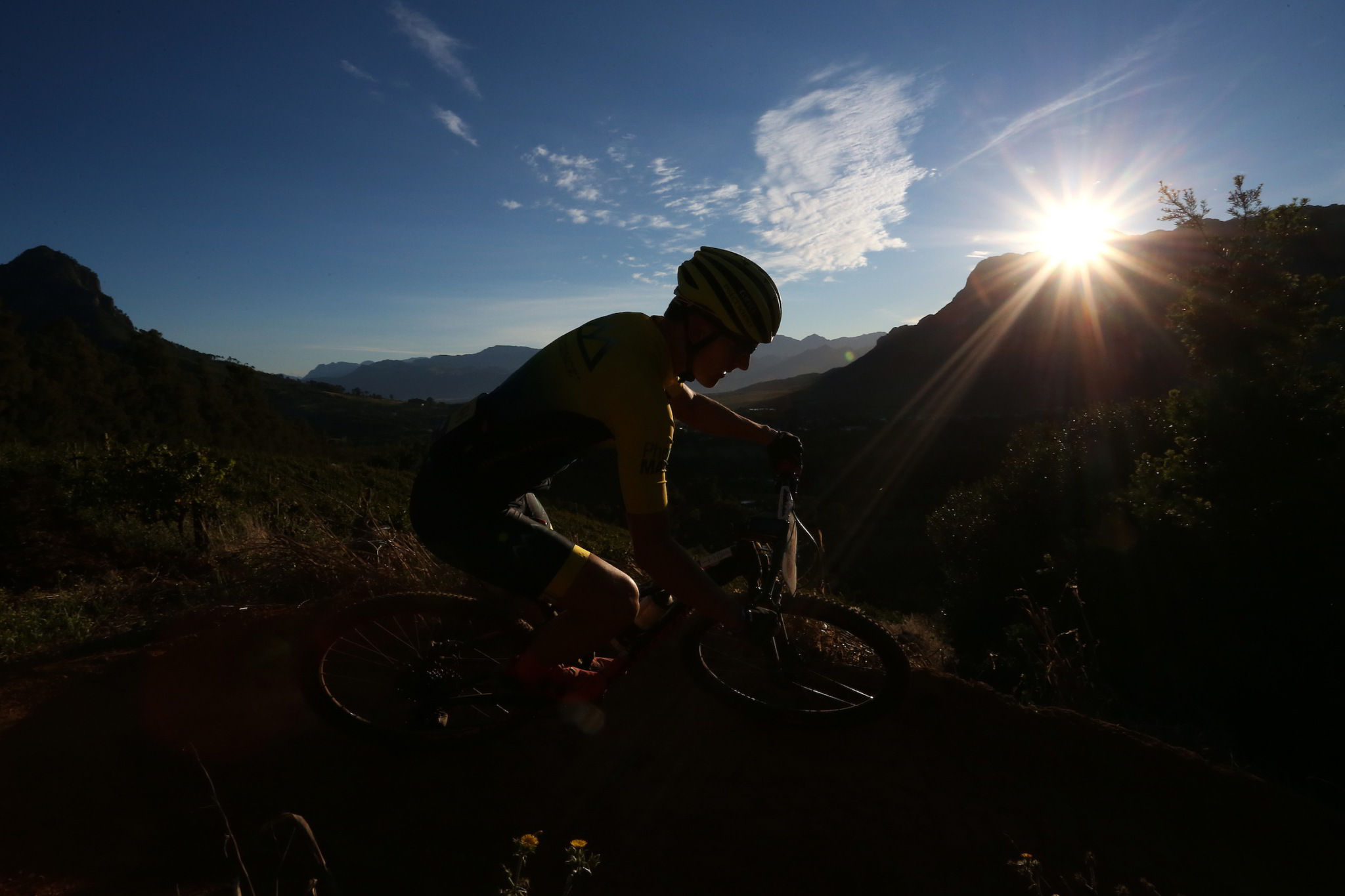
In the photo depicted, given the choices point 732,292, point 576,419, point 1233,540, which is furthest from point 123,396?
point 1233,540

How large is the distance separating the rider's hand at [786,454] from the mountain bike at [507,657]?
6 cm

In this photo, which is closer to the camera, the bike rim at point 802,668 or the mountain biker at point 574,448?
the mountain biker at point 574,448

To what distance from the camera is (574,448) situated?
284cm

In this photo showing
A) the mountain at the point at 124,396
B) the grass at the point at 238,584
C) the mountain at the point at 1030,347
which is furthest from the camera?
the mountain at the point at 1030,347

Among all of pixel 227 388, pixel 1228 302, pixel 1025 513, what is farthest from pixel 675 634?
pixel 227 388

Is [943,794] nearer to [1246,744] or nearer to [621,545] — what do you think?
[1246,744]

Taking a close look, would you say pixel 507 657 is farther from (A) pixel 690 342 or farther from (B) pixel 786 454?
(A) pixel 690 342

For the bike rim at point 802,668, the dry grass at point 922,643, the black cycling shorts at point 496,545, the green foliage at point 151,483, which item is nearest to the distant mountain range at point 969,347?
the dry grass at point 922,643

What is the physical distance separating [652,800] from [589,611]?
924 mm

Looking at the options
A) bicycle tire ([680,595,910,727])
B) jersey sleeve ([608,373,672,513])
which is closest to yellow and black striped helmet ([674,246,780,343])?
jersey sleeve ([608,373,672,513])

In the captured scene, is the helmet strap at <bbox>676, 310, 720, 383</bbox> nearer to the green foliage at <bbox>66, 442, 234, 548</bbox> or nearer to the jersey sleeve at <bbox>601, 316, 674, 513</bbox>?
the jersey sleeve at <bbox>601, 316, 674, 513</bbox>

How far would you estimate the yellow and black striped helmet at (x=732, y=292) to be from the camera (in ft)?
9.36

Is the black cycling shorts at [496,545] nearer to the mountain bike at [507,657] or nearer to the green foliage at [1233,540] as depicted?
the mountain bike at [507,657]

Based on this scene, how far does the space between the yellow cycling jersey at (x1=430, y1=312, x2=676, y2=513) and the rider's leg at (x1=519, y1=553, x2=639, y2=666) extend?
17.2 inches
